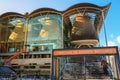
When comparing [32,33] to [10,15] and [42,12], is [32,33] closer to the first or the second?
[42,12]

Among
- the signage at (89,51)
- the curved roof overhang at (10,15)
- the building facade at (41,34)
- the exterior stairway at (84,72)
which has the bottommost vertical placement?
the exterior stairway at (84,72)

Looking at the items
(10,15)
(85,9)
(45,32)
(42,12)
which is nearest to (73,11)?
(85,9)

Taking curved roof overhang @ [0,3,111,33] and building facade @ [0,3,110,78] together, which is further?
curved roof overhang @ [0,3,111,33]

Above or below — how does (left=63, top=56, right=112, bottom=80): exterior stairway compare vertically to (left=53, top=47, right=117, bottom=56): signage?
below

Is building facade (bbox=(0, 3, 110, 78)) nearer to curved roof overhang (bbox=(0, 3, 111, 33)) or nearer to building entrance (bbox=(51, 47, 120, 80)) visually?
curved roof overhang (bbox=(0, 3, 111, 33))

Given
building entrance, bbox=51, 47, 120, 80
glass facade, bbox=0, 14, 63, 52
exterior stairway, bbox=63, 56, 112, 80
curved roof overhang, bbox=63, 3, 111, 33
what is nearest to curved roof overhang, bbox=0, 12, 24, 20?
glass facade, bbox=0, 14, 63, 52

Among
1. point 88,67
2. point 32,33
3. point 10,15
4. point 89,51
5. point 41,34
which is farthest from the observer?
point 10,15

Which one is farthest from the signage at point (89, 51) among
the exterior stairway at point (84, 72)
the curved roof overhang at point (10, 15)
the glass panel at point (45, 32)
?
the curved roof overhang at point (10, 15)

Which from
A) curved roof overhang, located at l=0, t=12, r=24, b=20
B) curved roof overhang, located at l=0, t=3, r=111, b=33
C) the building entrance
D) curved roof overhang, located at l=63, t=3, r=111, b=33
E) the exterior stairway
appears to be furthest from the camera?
curved roof overhang, located at l=0, t=12, r=24, b=20

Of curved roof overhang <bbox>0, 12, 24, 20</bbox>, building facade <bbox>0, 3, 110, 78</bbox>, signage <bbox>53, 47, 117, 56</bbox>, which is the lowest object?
signage <bbox>53, 47, 117, 56</bbox>

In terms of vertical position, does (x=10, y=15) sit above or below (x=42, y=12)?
below

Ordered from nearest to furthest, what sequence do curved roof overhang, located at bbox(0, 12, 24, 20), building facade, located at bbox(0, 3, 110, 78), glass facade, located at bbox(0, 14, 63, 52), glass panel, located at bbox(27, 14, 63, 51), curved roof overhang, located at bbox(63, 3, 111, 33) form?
building facade, located at bbox(0, 3, 110, 78), glass panel, located at bbox(27, 14, 63, 51), glass facade, located at bbox(0, 14, 63, 52), curved roof overhang, located at bbox(63, 3, 111, 33), curved roof overhang, located at bbox(0, 12, 24, 20)

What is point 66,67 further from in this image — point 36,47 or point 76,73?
point 36,47

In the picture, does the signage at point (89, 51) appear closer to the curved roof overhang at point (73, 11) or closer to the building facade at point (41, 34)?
the building facade at point (41, 34)
